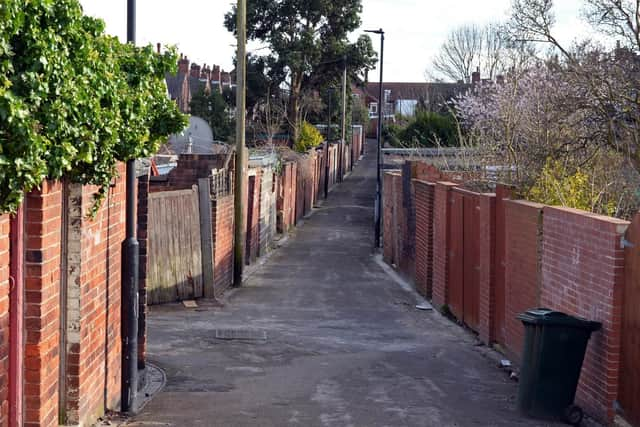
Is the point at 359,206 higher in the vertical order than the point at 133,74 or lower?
lower

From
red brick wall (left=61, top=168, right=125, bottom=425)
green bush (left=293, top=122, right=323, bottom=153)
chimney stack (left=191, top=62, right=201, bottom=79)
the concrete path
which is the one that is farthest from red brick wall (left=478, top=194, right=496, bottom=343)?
chimney stack (left=191, top=62, right=201, bottom=79)

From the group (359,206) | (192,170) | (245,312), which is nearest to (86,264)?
(245,312)

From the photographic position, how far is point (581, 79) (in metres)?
19.3

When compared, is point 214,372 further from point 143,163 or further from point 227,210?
point 227,210

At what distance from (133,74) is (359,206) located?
43.8 metres

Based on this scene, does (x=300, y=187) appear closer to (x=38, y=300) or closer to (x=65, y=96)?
(x=38, y=300)

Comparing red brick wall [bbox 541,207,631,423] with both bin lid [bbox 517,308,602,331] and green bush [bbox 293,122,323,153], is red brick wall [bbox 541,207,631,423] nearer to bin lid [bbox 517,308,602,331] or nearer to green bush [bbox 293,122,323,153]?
bin lid [bbox 517,308,602,331]

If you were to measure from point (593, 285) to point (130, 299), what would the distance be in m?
4.59

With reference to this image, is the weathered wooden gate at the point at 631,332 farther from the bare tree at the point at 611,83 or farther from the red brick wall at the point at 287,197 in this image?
the red brick wall at the point at 287,197

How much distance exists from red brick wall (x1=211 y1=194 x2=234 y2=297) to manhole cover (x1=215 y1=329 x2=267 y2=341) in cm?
409

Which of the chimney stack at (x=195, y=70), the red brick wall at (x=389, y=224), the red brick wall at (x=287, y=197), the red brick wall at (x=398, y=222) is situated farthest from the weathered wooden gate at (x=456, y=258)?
the chimney stack at (x=195, y=70)

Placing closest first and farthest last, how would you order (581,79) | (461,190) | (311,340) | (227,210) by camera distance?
(311,340) < (461,190) < (581,79) < (227,210)

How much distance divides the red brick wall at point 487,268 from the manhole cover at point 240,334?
3.33 meters

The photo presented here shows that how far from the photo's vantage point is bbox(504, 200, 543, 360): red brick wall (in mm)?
11984
